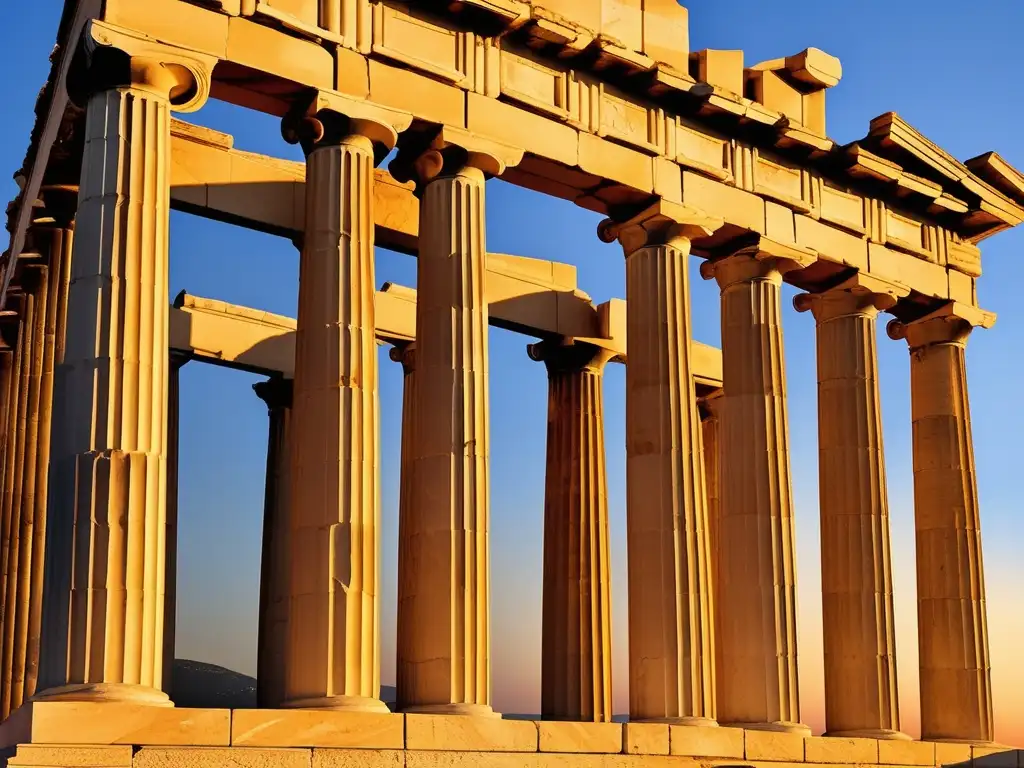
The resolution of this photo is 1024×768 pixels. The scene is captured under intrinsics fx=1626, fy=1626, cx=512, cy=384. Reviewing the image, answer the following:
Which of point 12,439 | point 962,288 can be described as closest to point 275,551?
point 12,439

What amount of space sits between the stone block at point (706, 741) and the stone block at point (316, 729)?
12.6 m

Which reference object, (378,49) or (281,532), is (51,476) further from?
(281,532)

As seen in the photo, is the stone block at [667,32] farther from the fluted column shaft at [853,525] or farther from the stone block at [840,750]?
the stone block at [840,750]

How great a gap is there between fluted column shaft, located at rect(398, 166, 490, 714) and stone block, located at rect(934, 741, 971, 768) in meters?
23.9

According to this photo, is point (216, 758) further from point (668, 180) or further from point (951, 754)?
point (951, 754)

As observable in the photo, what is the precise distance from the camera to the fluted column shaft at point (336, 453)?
5300cm

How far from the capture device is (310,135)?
58.1 metres

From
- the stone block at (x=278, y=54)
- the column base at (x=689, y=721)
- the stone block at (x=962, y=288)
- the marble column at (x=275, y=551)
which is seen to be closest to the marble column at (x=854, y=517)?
the stone block at (x=962, y=288)

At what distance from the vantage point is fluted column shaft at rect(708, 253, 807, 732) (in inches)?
2648

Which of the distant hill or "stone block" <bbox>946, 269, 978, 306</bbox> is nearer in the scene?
"stone block" <bbox>946, 269, 978, 306</bbox>

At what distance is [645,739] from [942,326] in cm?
3221

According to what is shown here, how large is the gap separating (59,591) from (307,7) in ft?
74.5

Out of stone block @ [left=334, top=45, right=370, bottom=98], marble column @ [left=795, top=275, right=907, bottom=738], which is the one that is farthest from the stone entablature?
marble column @ [left=795, top=275, right=907, bottom=738]

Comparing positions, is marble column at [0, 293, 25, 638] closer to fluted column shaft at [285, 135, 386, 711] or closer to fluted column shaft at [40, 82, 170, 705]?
fluted column shaft at [285, 135, 386, 711]
